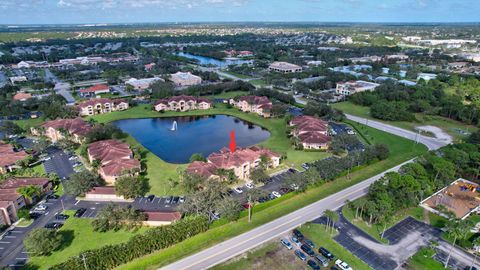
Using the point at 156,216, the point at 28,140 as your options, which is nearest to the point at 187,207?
the point at 156,216

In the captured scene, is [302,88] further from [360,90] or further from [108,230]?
[108,230]

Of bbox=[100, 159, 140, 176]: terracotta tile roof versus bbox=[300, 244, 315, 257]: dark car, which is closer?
bbox=[300, 244, 315, 257]: dark car

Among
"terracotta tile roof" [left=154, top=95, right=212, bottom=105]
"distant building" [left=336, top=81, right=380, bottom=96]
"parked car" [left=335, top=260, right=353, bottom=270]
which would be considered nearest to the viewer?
"parked car" [left=335, top=260, right=353, bottom=270]

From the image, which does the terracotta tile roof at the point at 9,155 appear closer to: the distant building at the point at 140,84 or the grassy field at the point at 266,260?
the grassy field at the point at 266,260

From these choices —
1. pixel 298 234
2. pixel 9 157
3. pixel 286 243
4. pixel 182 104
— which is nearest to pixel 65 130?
pixel 9 157

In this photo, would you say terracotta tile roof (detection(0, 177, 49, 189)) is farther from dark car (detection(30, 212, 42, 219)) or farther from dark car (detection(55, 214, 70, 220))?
dark car (detection(55, 214, 70, 220))

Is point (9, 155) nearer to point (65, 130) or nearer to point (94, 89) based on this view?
point (65, 130)

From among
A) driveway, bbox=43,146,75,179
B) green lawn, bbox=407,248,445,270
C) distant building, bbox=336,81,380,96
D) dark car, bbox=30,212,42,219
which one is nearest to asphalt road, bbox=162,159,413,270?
green lawn, bbox=407,248,445,270
